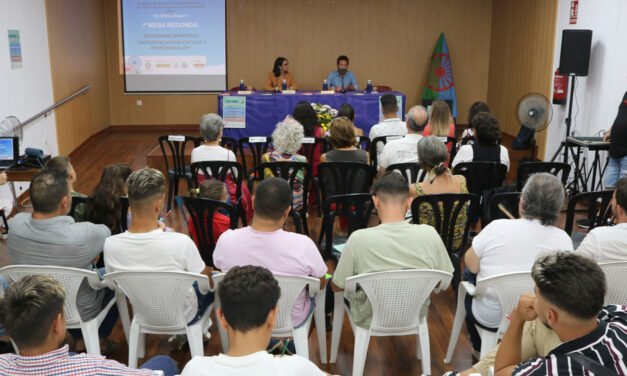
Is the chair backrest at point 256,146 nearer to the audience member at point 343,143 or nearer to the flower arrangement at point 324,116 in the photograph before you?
the audience member at point 343,143

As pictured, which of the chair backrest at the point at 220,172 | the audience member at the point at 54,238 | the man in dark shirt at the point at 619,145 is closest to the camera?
the audience member at the point at 54,238

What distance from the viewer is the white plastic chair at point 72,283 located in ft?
9.00

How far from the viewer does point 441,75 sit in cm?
1123

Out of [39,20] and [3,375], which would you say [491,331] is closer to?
[3,375]

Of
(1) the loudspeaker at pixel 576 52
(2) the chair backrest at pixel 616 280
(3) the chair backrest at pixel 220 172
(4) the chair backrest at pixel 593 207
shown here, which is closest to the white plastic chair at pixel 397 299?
(2) the chair backrest at pixel 616 280

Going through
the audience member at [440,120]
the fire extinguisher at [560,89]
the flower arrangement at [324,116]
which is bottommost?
the flower arrangement at [324,116]

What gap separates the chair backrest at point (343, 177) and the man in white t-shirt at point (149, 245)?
6.77 feet

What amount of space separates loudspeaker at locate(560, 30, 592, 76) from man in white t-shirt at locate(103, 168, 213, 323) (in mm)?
5645

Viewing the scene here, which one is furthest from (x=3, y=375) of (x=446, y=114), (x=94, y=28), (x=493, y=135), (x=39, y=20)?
(x=94, y=28)

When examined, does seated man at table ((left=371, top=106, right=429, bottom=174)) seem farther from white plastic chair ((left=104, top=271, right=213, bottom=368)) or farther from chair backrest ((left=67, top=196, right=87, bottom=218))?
white plastic chair ((left=104, top=271, right=213, bottom=368))

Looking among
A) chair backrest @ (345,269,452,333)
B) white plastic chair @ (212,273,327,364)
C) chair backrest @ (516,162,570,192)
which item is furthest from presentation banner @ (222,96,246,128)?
chair backrest @ (345,269,452,333)

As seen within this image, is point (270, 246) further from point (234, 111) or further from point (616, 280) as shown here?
point (234, 111)

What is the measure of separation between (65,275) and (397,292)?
150 cm

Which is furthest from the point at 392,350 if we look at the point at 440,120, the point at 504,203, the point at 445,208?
the point at 440,120
